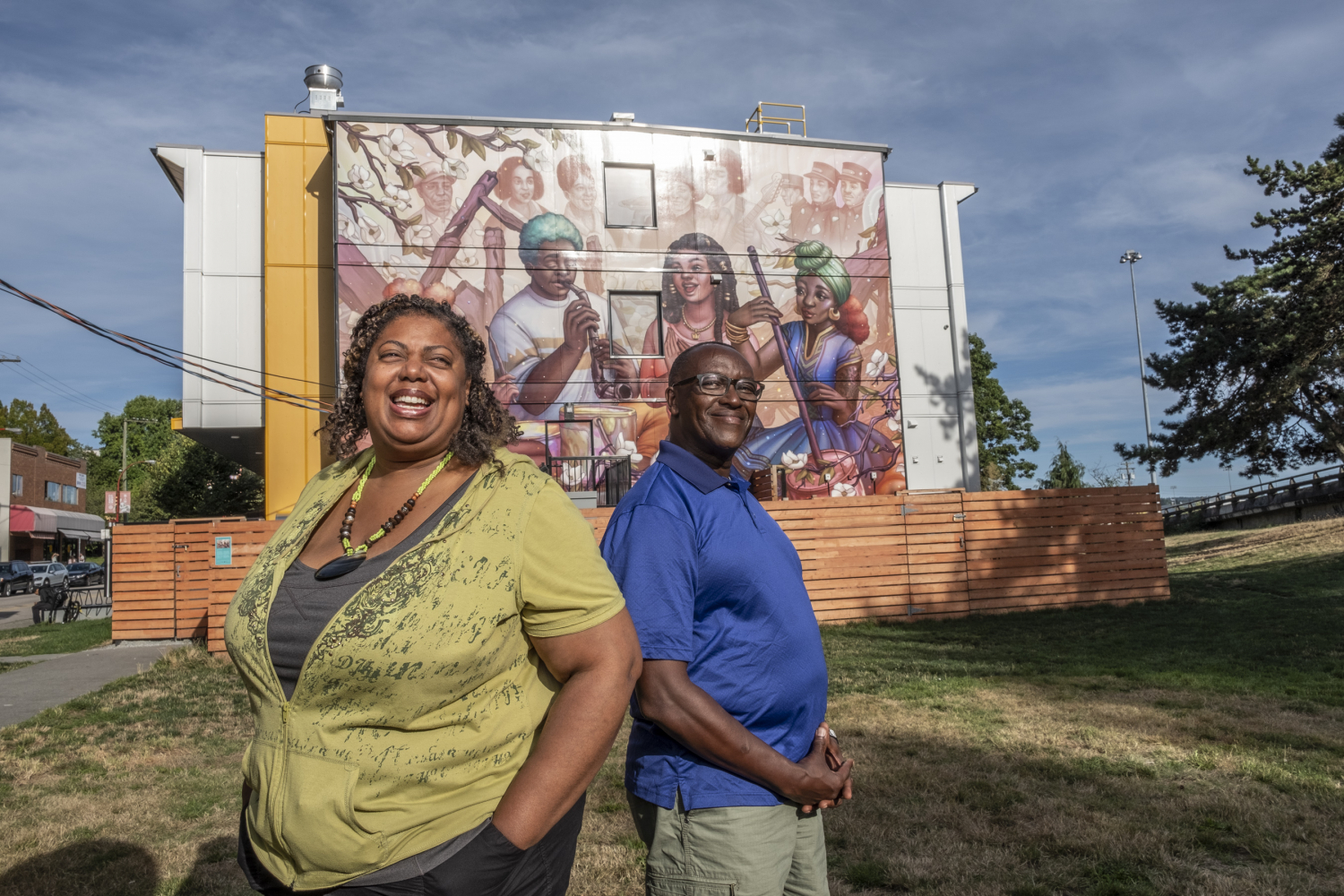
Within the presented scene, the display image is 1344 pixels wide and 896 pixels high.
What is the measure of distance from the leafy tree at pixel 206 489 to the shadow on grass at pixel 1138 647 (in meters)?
31.0

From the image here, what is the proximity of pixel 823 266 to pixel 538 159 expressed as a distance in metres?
7.03

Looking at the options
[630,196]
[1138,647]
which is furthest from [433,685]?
[630,196]

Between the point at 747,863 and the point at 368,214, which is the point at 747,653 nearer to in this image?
the point at 747,863

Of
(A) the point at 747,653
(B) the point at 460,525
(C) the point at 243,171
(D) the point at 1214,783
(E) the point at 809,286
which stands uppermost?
(C) the point at 243,171

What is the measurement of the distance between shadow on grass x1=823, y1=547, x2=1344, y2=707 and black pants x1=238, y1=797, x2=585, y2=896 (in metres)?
7.30

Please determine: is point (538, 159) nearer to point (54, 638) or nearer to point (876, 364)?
point (876, 364)

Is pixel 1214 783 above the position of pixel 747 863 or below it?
below

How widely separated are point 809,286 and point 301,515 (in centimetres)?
2014

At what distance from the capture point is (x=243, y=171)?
20.5 meters

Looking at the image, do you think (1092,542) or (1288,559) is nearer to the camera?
(1092,542)

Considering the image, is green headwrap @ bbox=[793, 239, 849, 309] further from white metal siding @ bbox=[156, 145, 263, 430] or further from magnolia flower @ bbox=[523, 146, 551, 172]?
white metal siding @ bbox=[156, 145, 263, 430]

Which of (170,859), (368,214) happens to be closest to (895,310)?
(368,214)

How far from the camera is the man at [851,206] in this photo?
21922mm

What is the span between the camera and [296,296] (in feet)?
65.2
